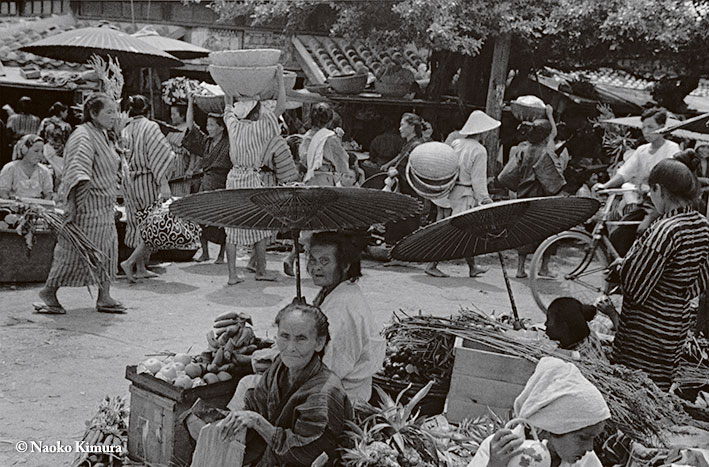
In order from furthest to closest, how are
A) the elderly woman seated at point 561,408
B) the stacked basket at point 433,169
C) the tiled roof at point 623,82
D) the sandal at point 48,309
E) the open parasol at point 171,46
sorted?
the tiled roof at point 623,82 < the open parasol at point 171,46 < the stacked basket at point 433,169 < the sandal at point 48,309 < the elderly woman seated at point 561,408

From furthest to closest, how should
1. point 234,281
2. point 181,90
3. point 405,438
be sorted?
point 181,90
point 234,281
point 405,438

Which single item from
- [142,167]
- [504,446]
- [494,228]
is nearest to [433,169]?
Answer: [142,167]

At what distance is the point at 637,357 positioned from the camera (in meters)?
5.50

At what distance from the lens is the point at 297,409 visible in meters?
3.81

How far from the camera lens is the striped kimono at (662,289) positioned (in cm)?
528

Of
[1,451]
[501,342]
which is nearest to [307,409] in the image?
[501,342]

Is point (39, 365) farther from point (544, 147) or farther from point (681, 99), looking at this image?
point (681, 99)

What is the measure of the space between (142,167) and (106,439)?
4.99m

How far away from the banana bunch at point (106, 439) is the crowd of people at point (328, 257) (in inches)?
33.0

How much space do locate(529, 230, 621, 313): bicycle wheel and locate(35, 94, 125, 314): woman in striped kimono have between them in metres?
3.93

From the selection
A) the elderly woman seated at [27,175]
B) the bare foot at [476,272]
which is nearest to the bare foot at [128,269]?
the elderly woman seated at [27,175]

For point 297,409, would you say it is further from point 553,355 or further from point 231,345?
point 553,355

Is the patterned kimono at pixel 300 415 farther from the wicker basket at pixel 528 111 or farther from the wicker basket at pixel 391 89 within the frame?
the wicker basket at pixel 391 89

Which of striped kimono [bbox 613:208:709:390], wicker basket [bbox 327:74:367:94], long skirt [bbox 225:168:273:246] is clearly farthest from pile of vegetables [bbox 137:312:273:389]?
wicker basket [bbox 327:74:367:94]
